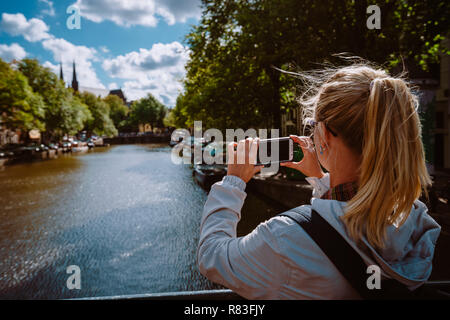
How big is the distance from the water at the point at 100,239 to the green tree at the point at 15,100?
58.6 ft

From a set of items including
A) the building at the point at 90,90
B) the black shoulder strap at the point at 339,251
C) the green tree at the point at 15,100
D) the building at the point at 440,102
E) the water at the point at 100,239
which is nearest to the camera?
the black shoulder strap at the point at 339,251

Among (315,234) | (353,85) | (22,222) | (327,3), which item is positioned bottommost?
(22,222)

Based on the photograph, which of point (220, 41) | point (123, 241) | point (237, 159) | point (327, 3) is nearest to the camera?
point (237, 159)

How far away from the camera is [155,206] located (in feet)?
46.7

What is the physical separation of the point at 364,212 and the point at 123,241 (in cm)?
964

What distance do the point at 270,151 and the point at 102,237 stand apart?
9.87 meters

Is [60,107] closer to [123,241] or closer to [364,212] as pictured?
[123,241]

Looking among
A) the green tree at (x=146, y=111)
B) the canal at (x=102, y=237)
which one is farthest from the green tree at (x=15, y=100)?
the green tree at (x=146, y=111)

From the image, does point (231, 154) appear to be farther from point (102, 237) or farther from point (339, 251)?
point (102, 237)

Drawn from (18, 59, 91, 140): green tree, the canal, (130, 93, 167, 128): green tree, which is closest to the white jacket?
the canal

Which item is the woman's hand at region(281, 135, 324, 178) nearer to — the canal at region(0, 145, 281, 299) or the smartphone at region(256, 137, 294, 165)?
the smartphone at region(256, 137, 294, 165)

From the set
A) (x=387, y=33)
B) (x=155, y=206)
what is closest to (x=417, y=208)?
Answer: (x=387, y=33)

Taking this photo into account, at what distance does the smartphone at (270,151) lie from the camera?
130cm

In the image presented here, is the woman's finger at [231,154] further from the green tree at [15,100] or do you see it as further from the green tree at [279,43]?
the green tree at [15,100]
